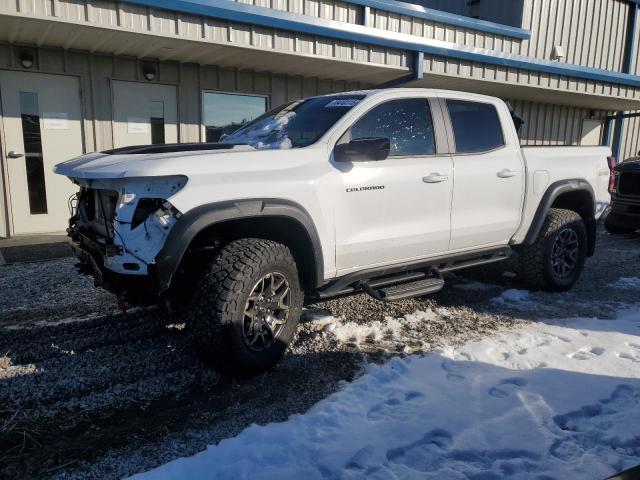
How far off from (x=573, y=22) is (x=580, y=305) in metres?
11.0

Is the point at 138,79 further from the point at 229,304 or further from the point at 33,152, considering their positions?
the point at 229,304

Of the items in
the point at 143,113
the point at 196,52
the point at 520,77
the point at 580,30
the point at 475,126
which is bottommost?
the point at 475,126

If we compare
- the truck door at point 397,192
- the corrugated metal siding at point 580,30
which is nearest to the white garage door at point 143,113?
the truck door at point 397,192

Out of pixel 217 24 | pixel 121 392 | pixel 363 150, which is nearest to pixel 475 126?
pixel 363 150

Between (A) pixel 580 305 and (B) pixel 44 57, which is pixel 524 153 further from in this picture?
(B) pixel 44 57

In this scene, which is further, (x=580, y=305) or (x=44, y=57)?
(x=44, y=57)

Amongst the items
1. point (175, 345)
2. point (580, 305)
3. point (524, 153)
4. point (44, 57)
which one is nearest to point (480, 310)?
point (580, 305)

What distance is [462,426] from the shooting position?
2881mm

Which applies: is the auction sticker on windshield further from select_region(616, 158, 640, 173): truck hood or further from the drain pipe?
select_region(616, 158, 640, 173): truck hood

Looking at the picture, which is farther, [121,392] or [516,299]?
[516,299]

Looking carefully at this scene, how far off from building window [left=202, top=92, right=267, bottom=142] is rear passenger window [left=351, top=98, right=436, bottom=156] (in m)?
5.53

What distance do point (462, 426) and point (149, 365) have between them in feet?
7.10

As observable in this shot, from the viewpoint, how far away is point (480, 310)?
5.01 metres

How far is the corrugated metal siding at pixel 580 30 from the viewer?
40.8 ft
